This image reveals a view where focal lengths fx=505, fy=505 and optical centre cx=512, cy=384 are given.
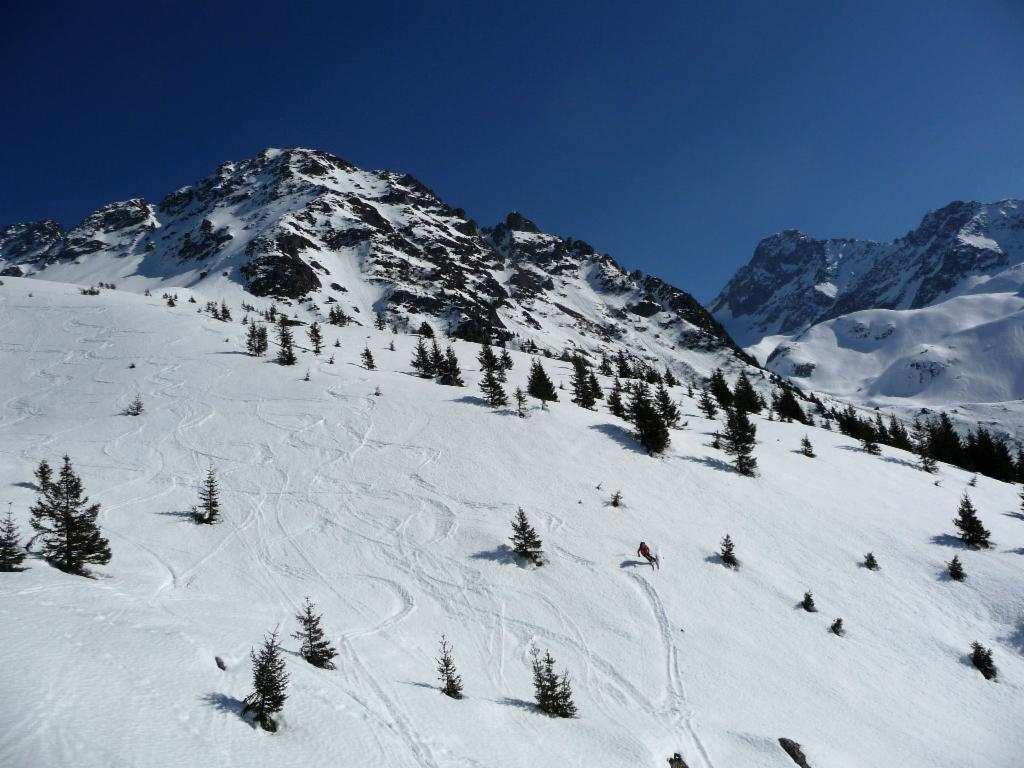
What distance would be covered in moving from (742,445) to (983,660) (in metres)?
13.9

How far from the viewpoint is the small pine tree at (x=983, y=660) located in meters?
14.4

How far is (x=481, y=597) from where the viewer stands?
1518cm

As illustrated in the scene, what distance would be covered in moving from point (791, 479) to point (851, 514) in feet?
13.8

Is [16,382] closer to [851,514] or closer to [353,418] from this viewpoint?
[353,418]

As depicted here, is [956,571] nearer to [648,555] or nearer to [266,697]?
[648,555]

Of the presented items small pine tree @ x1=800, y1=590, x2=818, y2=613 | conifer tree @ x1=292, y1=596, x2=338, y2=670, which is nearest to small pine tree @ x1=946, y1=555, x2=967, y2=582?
small pine tree @ x1=800, y1=590, x2=818, y2=613

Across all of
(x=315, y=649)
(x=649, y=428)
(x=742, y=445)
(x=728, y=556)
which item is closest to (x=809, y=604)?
(x=728, y=556)

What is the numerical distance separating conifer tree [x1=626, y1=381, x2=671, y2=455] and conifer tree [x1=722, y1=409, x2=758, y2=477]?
11.6ft

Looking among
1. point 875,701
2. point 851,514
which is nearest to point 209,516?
point 875,701

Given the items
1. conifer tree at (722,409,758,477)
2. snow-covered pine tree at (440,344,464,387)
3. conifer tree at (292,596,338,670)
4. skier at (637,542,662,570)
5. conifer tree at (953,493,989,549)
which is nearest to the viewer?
conifer tree at (292,596,338,670)

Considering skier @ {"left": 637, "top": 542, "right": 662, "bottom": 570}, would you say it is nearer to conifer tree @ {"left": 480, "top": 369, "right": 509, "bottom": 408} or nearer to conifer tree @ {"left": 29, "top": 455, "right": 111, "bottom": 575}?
conifer tree @ {"left": 29, "top": 455, "right": 111, "bottom": 575}

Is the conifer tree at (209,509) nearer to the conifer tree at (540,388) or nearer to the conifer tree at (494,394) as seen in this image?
the conifer tree at (494,394)

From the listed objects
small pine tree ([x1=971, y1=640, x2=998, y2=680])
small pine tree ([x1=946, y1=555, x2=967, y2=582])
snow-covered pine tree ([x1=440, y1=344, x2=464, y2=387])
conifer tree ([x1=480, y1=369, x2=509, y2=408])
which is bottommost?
small pine tree ([x1=971, y1=640, x2=998, y2=680])

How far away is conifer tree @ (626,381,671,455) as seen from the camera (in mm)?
27938
